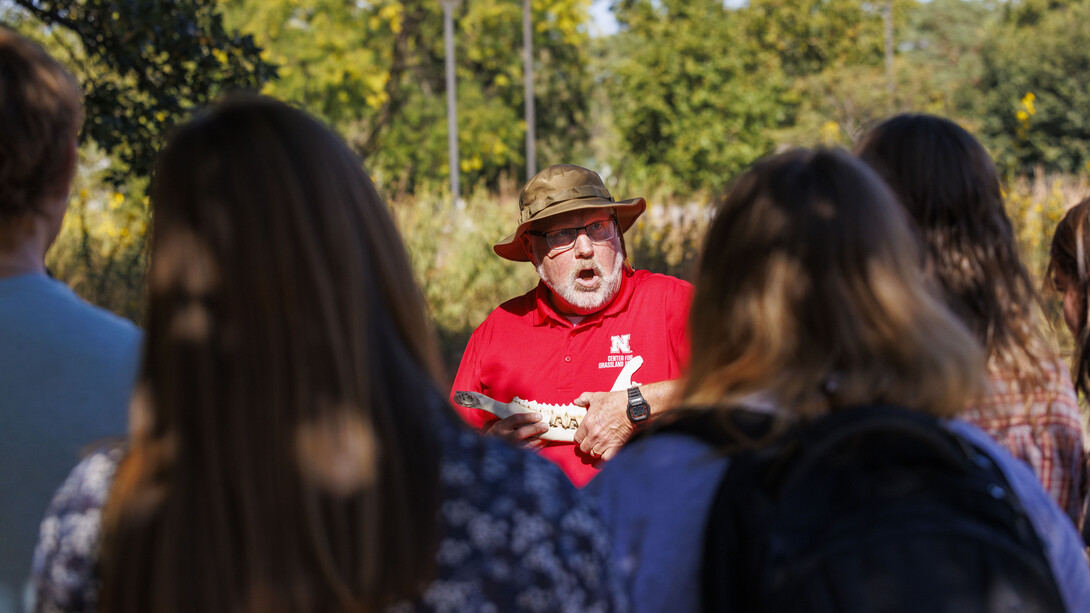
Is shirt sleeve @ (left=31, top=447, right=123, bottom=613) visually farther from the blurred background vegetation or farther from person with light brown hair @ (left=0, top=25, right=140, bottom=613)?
the blurred background vegetation

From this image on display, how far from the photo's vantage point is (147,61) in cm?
568

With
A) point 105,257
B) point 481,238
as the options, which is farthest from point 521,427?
point 481,238

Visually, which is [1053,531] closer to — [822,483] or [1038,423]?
[822,483]

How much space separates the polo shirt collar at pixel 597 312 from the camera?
3479 millimetres

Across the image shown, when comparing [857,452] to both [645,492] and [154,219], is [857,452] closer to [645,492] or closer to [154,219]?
[645,492]

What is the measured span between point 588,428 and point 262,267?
79.7 inches

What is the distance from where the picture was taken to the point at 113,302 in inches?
288

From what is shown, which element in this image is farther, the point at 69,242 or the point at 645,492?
the point at 69,242

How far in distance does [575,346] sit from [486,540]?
91.2 inches

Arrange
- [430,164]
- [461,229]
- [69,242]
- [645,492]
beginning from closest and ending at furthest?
[645,492] < [69,242] < [461,229] < [430,164]

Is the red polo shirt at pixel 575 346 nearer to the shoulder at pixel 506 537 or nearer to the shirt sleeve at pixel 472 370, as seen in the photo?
the shirt sleeve at pixel 472 370

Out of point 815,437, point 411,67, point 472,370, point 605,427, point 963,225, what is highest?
point 411,67

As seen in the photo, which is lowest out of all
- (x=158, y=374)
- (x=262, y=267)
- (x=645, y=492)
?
(x=645, y=492)

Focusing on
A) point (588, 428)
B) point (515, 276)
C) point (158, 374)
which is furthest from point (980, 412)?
point (515, 276)
